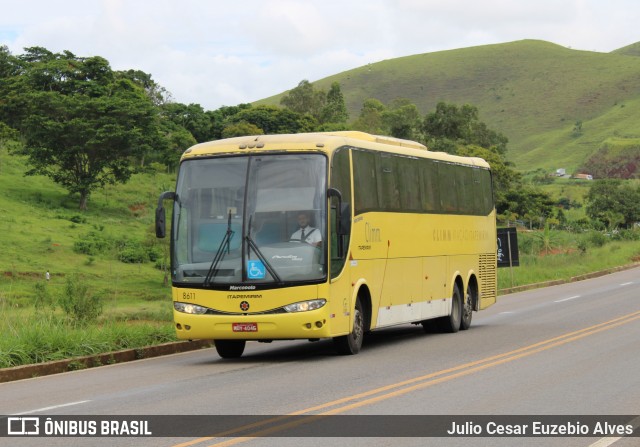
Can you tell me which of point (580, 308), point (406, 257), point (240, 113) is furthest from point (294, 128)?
point (406, 257)

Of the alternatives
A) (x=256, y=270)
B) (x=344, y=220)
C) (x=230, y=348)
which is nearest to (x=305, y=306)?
(x=256, y=270)

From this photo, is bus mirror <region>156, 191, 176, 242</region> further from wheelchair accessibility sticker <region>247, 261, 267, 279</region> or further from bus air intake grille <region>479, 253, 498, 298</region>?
bus air intake grille <region>479, 253, 498, 298</region>

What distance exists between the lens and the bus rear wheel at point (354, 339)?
719 inches

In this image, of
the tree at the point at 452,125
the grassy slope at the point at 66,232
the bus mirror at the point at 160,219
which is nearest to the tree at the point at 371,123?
the tree at the point at 452,125

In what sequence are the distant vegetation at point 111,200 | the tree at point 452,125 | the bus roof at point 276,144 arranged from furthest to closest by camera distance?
the tree at point 452,125, the distant vegetation at point 111,200, the bus roof at point 276,144

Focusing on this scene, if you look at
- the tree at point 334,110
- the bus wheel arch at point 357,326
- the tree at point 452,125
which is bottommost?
the bus wheel arch at point 357,326

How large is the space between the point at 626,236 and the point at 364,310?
6880cm

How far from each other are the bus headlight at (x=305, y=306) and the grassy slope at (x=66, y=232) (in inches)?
949

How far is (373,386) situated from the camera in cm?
1365

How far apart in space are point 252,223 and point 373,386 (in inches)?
179

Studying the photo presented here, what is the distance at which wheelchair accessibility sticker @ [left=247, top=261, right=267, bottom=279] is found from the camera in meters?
17.1

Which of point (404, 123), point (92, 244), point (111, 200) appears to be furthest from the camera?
point (404, 123)

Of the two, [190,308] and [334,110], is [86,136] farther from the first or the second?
[334,110]

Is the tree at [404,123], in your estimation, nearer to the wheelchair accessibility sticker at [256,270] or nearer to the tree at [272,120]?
the tree at [272,120]
